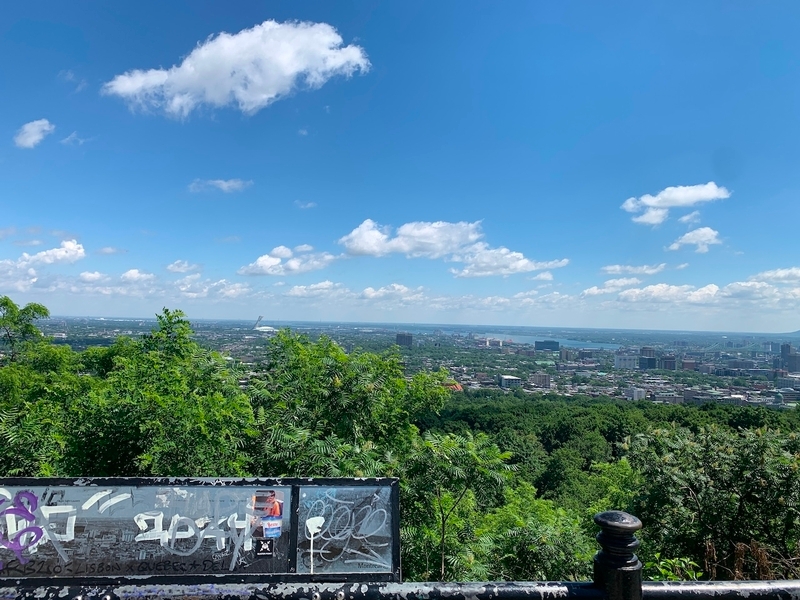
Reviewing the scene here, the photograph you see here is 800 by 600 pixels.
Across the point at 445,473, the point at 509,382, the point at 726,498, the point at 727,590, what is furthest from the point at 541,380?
the point at 727,590

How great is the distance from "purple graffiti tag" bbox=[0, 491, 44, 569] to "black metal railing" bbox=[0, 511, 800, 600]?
1.62 metres

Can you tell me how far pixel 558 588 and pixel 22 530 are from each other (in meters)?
3.14

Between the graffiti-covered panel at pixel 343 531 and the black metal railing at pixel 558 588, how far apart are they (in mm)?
1447

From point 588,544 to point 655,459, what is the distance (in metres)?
2.08

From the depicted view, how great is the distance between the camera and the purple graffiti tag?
2.83 meters

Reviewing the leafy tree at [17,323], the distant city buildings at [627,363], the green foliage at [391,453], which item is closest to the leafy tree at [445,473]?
the green foliage at [391,453]

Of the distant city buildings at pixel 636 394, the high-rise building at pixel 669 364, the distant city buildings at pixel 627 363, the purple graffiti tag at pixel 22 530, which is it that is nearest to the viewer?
the purple graffiti tag at pixel 22 530

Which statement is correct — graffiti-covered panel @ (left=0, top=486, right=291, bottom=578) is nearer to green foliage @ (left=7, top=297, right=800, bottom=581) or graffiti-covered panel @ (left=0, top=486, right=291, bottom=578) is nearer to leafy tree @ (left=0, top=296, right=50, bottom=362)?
green foliage @ (left=7, top=297, right=800, bottom=581)

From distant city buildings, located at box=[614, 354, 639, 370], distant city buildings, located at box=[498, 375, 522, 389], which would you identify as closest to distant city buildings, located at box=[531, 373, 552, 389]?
distant city buildings, located at box=[498, 375, 522, 389]

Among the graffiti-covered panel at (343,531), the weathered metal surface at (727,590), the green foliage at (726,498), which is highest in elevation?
the weathered metal surface at (727,590)

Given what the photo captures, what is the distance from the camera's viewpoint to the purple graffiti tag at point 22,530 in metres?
2.83

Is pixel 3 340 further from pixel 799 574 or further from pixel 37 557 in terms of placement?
pixel 799 574

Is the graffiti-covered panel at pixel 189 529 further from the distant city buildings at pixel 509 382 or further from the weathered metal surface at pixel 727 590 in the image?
the distant city buildings at pixel 509 382

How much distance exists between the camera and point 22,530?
285 centimetres
